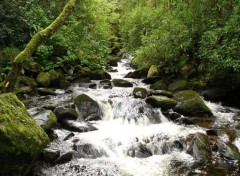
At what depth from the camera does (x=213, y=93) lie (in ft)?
45.3

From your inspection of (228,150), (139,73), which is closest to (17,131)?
(228,150)

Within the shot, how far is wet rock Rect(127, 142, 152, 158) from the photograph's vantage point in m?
8.37

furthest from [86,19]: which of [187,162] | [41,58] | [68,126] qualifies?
[187,162]

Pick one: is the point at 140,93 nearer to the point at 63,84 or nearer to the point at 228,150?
the point at 63,84

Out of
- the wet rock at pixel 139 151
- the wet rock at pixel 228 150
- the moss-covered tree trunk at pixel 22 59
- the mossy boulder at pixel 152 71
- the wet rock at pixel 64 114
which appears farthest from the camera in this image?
the mossy boulder at pixel 152 71

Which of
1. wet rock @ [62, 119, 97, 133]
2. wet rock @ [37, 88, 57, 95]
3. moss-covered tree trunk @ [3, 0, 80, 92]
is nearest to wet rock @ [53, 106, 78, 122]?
wet rock @ [62, 119, 97, 133]

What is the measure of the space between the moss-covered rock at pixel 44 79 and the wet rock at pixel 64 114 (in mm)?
5225

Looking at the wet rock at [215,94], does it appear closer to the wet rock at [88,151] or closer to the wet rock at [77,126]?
the wet rock at [77,126]

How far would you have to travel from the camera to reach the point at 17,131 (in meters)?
6.12

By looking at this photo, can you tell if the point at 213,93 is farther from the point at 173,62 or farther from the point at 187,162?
the point at 187,162

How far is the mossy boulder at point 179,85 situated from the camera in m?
15.0

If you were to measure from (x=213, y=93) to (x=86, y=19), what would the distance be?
10192 millimetres

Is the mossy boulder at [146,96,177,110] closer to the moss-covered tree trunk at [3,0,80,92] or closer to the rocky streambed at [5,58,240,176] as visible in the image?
the rocky streambed at [5,58,240,176]

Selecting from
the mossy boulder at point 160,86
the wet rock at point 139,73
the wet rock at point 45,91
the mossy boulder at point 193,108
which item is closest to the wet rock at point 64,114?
the wet rock at point 45,91
